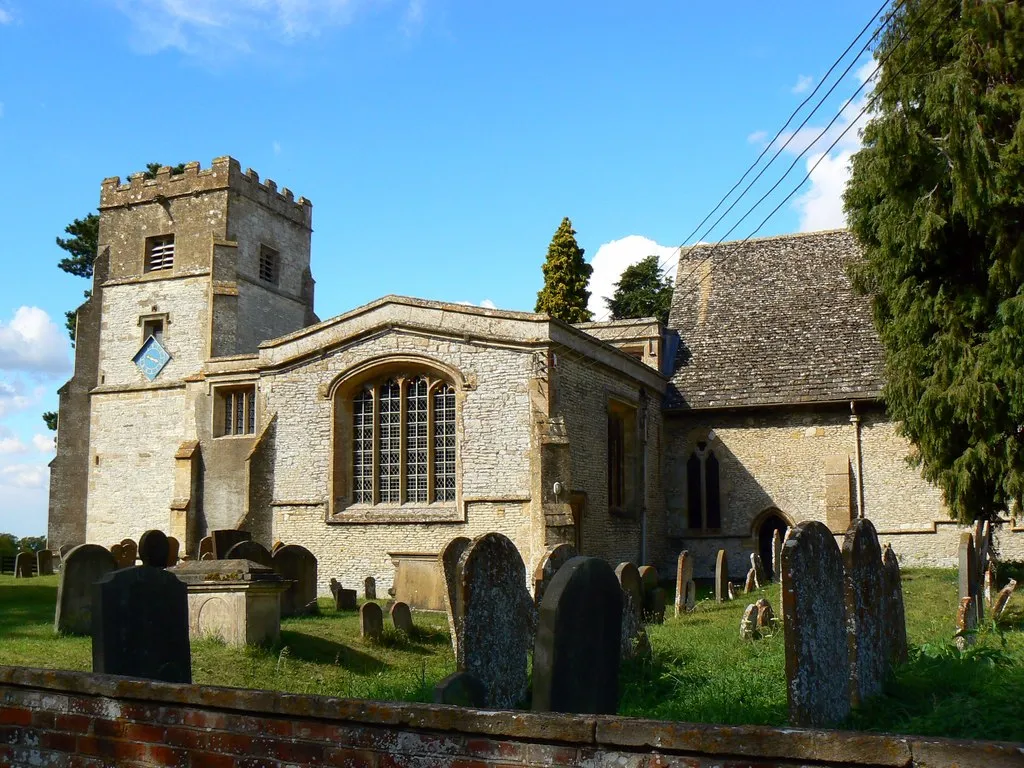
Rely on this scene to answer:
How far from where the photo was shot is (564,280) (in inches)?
1407

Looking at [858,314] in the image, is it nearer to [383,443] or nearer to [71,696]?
[383,443]

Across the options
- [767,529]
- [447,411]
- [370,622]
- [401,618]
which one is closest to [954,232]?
[767,529]

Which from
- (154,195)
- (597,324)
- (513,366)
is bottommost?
(513,366)

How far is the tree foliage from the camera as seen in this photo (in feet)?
140

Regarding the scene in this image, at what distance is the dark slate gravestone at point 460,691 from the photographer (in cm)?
639

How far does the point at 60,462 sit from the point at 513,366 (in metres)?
18.2

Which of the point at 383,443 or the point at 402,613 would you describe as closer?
the point at 402,613

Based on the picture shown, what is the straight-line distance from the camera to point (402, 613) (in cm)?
1328

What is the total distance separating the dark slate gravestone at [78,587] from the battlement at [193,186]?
19.2 meters

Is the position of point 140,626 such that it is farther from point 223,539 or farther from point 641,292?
point 641,292

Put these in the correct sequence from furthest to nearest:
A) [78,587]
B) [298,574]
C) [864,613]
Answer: [298,574], [78,587], [864,613]

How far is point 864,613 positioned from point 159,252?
27173mm

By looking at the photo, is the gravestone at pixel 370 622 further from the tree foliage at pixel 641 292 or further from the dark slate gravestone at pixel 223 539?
the tree foliage at pixel 641 292

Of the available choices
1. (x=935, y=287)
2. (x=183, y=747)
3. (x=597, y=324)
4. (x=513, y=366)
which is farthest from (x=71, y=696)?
(x=597, y=324)
